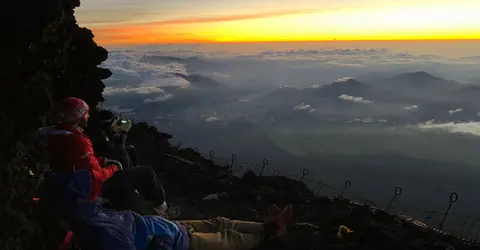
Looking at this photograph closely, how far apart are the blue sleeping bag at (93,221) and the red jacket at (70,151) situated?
86 mm

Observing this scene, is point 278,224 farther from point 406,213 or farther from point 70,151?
point 406,213

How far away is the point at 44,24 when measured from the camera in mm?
7957

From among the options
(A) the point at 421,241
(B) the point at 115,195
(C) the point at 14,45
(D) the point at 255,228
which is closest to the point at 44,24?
(C) the point at 14,45

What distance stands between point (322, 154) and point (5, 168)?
122406 mm

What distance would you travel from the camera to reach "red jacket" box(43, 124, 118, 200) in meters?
7.15

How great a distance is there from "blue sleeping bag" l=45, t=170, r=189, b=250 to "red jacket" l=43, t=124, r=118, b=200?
0.09 m

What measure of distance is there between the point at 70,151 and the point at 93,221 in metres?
0.94

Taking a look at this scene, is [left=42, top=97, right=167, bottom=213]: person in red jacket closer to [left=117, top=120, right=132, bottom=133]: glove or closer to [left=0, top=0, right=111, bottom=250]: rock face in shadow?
[left=0, top=0, right=111, bottom=250]: rock face in shadow

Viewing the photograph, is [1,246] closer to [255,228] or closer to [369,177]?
[255,228]

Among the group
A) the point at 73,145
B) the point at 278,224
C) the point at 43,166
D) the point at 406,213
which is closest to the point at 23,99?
the point at 43,166

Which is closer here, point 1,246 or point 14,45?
point 1,246

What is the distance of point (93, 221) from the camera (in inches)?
289

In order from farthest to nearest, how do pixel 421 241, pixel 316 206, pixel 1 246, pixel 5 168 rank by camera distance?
pixel 316 206 → pixel 421 241 → pixel 5 168 → pixel 1 246

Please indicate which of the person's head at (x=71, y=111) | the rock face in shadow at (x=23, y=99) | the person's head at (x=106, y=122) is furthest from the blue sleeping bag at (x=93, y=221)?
the person's head at (x=106, y=122)
